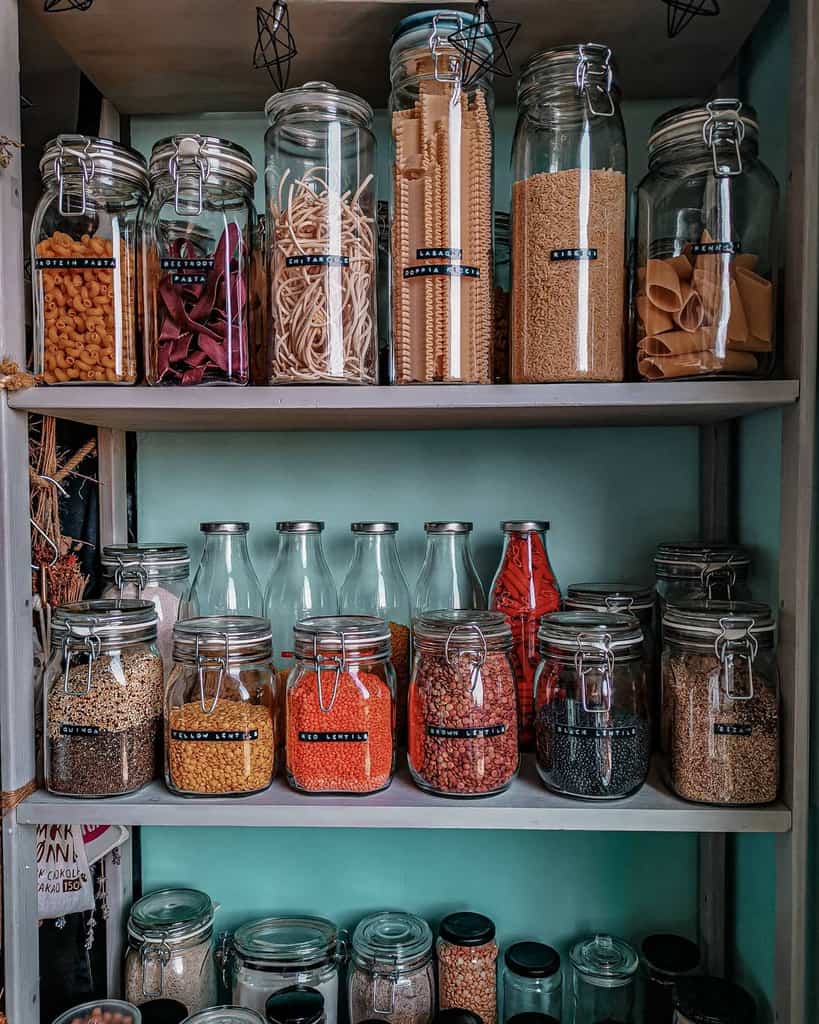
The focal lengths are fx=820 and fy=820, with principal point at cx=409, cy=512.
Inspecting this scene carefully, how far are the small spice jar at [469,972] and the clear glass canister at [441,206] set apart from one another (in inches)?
29.0

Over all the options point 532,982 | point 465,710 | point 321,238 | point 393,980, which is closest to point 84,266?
point 321,238

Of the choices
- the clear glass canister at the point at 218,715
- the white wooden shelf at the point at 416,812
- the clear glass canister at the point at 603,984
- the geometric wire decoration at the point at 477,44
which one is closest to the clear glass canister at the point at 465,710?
the white wooden shelf at the point at 416,812

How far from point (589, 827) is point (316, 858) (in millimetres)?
532

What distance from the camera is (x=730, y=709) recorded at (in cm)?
87

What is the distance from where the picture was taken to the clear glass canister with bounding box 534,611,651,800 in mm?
884

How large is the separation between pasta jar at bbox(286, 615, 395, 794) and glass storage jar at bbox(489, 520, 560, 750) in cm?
19

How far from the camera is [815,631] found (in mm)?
854

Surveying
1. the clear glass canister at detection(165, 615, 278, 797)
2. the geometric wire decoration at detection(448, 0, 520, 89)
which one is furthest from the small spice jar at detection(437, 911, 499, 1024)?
the geometric wire decoration at detection(448, 0, 520, 89)

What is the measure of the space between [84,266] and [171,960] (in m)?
0.89

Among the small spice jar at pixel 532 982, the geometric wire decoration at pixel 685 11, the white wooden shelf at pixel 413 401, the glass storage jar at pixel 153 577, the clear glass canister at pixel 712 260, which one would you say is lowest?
the small spice jar at pixel 532 982

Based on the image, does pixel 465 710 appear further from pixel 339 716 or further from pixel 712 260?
pixel 712 260

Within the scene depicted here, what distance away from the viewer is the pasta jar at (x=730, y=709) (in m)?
0.87

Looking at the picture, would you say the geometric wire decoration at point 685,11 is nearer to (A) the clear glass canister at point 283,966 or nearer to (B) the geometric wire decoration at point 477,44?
(B) the geometric wire decoration at point 477,44

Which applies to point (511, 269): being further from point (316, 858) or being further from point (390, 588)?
point (316, 858)
